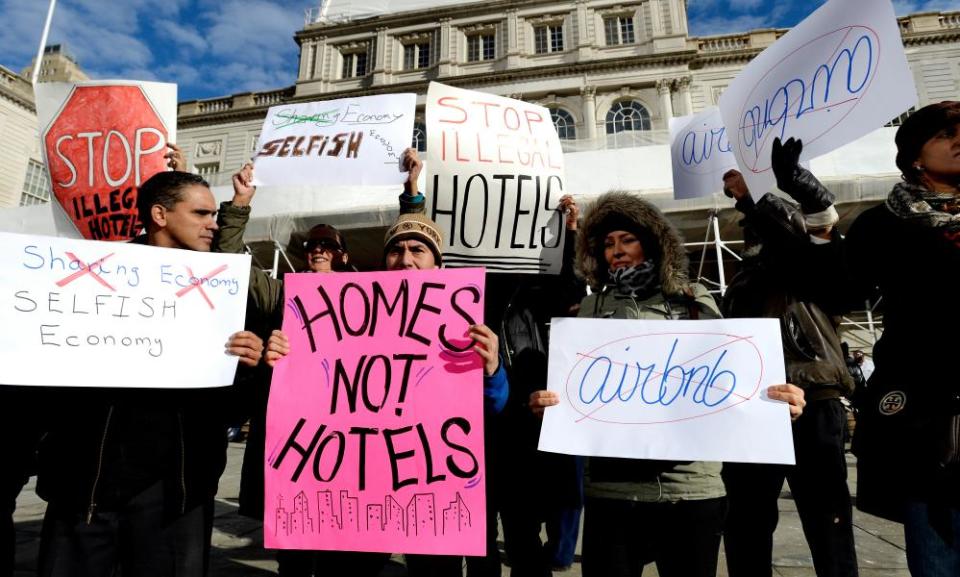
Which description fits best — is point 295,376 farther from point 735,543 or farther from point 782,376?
point 735,543

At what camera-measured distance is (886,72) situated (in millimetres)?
1736

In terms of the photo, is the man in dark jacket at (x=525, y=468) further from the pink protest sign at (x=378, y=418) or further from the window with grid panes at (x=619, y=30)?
the window with grid panes at (x=619, y=30)

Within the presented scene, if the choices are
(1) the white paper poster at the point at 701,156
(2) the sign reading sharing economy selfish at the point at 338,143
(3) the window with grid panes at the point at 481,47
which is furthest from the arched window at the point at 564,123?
(2) the sign reading sharing economy selfish at the point at 338,143

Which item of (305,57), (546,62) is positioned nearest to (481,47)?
(546,62)

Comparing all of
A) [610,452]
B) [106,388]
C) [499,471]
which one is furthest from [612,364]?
[106,388]

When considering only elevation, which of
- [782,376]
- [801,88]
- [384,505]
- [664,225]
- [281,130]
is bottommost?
[384,505]

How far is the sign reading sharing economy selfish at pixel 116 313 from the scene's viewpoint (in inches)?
58.9

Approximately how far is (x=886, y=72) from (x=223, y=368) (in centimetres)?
237

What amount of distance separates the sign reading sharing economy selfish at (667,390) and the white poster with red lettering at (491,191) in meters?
1.00

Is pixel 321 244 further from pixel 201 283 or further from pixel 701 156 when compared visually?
pixel 701 156

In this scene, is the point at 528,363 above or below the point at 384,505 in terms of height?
above

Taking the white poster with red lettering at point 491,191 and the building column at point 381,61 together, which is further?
the building column at point 381,61

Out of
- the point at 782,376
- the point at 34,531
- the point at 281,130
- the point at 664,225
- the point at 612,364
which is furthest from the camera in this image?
the point at 34,531

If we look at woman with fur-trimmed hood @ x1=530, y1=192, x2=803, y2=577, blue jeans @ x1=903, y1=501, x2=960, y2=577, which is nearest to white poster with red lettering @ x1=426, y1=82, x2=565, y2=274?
woman with fur-trimmed hood @ x1=530, y1=192, x2=803, y2=577
